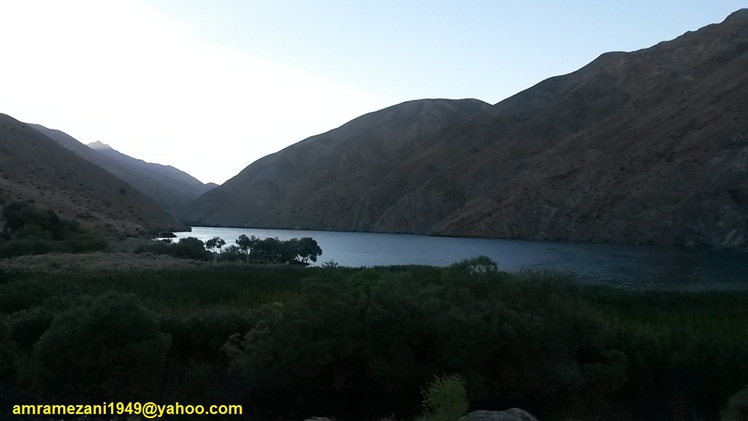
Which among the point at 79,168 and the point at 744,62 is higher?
the point at 744,62

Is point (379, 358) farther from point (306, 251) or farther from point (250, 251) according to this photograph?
point (306, 251)

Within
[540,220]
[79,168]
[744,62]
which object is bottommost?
[540,220]

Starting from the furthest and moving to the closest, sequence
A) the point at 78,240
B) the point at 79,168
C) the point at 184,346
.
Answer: the point at 79,168
the point at 78,240
the point at 184,346

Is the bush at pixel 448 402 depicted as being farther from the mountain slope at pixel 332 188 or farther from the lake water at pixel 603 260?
the mountain slope at pixel 332 188

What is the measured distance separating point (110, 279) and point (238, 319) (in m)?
11.7

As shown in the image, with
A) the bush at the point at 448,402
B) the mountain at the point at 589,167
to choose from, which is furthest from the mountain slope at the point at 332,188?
the bush at the point at 448,402

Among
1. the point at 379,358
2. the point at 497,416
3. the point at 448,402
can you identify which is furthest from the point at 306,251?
the point at 497,416

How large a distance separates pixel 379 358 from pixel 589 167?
3630 inches

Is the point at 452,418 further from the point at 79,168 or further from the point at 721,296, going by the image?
the point at 79,168

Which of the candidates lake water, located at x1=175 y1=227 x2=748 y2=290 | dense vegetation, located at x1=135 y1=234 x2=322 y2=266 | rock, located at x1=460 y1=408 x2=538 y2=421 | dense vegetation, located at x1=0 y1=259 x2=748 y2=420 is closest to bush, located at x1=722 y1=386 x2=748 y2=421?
dense vegetation, located at x1=0 y1=259 x2=748 y2=420

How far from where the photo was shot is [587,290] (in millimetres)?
26688

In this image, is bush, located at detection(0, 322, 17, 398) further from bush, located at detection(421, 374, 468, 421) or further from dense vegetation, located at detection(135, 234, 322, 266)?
dense vegetation, located at detection(135, 234, 322, 266)

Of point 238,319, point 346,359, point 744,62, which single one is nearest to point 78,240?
point 238,319

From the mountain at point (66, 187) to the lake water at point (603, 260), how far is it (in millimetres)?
30495
